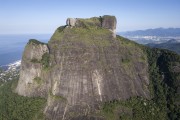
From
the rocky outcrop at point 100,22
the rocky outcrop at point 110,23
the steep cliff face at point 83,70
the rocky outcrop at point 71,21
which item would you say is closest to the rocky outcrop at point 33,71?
the steep cliff face at point 83,70

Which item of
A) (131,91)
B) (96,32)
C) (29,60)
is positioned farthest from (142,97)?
(29,60)

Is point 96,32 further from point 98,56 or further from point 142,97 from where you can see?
point 142,97

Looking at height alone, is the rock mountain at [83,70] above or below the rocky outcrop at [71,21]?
below

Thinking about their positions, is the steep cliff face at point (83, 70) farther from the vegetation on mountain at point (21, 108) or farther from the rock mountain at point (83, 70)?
the vegetation on mountain at point (21, 108)

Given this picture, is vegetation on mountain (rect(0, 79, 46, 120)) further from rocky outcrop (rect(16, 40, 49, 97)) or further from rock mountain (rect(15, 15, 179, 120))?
rocky outcrop (rect(16, 40, 49, 97))

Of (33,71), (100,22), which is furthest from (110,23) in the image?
(33,71)

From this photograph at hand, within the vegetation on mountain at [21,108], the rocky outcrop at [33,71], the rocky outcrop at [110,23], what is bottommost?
the vegetation on mountain at [21,108]

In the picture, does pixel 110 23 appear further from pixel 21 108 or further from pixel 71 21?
pixel 21 108

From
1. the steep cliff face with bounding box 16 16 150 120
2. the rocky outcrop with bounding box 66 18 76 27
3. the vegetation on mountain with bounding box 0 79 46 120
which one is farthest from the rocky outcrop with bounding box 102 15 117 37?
the vegetation on mountain with bounding box 0 79 46 120
